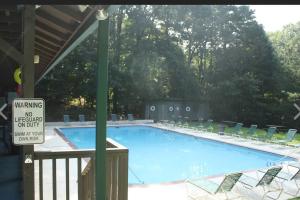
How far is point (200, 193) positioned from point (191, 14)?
22580 millimetres

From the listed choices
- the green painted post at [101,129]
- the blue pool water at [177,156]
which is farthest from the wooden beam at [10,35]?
the blue pool water at [177,156]

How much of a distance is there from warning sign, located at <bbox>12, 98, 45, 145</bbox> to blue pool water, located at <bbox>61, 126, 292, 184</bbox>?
22.4 ft

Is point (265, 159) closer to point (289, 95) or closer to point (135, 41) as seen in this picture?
point (289, 95)

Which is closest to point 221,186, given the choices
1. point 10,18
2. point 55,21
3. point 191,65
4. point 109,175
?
point 109,175

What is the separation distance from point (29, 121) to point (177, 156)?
425 inches

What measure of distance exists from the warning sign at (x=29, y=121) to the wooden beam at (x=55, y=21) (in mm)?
853

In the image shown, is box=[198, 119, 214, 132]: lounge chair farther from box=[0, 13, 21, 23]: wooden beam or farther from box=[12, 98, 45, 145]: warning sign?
box=[12, 98, 45, 145]: warning sign

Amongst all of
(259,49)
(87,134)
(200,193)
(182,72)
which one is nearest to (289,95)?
(259,49)

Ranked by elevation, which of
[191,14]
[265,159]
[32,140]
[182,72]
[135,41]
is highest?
[191,14]

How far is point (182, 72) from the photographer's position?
87.2 ft

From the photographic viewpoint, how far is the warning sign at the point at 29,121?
2.71 meters

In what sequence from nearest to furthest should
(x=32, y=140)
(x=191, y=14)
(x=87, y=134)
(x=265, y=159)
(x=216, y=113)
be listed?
1. (x=32, y=140)
2. (x=265, y=159)
3. (x=87, y=134)
4. (x=216, y=113)
5. (x=191, y=14)

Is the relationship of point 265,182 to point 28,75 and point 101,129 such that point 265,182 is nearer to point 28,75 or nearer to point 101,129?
point 101,129

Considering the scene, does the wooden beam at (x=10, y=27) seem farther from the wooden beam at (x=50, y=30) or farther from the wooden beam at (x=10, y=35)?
the wooden beam at (x=50, y=30)
